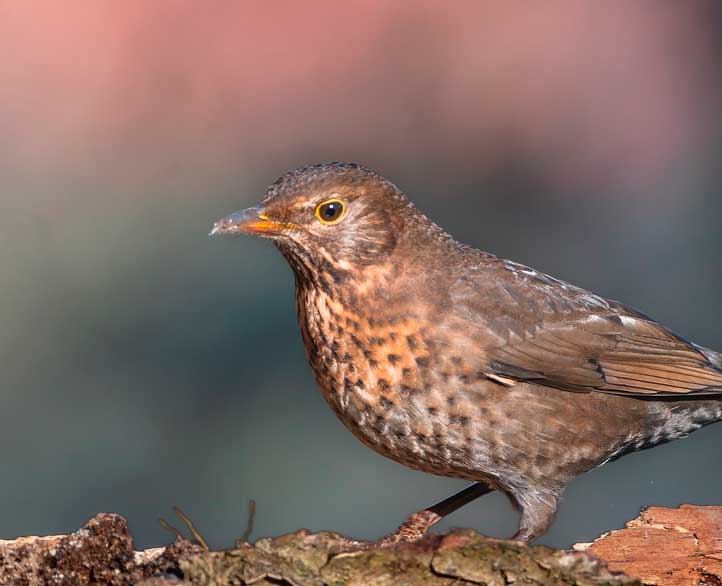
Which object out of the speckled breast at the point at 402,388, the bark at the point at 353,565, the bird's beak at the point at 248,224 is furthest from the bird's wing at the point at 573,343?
the bark at the point at 353,565

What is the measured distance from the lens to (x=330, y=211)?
4.43 metres

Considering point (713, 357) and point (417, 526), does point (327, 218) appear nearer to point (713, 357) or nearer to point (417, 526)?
point (417, 526)

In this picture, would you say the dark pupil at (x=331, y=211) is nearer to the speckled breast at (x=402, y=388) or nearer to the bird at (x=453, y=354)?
the bird at (x=453, y=354)

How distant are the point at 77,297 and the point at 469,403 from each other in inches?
171

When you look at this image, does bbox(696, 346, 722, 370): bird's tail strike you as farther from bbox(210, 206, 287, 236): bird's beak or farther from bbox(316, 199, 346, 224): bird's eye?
bbox(210, 206, 287, 236): bird's beak

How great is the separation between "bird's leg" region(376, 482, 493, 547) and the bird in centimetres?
3

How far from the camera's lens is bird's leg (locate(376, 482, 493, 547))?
16.0 feet

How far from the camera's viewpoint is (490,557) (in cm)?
335

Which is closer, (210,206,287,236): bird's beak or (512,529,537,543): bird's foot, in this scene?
(210,206,287,236): bird's beak

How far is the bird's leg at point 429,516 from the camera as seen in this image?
488 centimetres

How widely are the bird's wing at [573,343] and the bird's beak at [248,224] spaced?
74cm

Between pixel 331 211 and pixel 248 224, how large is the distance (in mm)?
312

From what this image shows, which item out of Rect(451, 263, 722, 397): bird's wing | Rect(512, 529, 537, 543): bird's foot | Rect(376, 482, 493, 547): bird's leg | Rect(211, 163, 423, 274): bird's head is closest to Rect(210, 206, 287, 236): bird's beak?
Rect(211, 163, 423, 274): bird's head

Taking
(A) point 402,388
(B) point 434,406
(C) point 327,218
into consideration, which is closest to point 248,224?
(C) point 327,218
